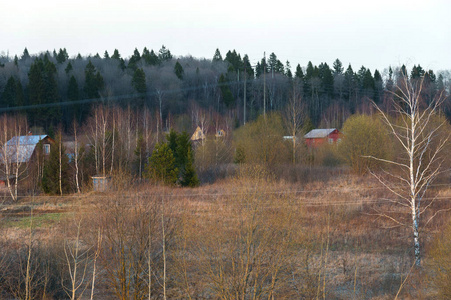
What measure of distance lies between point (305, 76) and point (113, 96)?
35.6 m

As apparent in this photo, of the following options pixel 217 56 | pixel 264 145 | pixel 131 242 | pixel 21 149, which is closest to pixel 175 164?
pixel 264 145

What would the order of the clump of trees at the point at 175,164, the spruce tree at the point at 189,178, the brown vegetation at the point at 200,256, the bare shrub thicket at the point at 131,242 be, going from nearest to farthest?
the brown vegetation at the point at 200,256
the bare shrub thicket at the point at 131,242
the clump of trees at the point at 175,164
the spruce tree at the point at 189,178

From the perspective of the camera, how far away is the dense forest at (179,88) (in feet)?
184

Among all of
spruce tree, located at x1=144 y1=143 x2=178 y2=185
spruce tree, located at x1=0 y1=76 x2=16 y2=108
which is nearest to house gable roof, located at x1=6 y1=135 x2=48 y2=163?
spruce tree, located at x1=144 y1=143 x2=178 y2=185

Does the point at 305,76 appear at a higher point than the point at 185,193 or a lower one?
higher

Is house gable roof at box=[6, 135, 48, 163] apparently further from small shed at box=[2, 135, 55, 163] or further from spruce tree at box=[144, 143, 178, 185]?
spruce tree at box=[144, 143, 178, 185]

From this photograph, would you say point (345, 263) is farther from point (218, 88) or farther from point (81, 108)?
point (218, 88)

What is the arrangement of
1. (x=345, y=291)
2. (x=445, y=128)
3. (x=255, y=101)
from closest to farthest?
(x=345, y=291) < (x=445, y=128) < (x=255, y=101)

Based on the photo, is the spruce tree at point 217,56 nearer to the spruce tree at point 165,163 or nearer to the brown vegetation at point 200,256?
the spruce tree at point 165,163

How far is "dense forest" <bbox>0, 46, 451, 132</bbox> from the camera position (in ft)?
184

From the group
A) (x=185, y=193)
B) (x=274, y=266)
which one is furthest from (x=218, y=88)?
(x=274, y=266)

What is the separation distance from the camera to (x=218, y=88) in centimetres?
7262

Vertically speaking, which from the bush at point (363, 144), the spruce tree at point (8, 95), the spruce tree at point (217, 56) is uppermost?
the spruce tree at point (217, 56)

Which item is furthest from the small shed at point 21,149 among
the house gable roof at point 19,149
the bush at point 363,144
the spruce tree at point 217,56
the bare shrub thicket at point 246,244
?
the spruce tree at point 217,56
